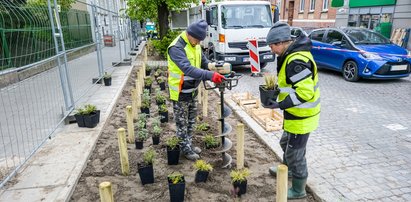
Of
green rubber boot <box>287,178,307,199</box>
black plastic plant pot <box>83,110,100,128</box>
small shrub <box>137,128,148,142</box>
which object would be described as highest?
black plastic plant pot <box>83,110,100,128</box>

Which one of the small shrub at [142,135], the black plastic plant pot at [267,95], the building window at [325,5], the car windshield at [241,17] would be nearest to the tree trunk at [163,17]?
the car windshield at [241,17]

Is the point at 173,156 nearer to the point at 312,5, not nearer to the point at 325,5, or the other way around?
the point at 325,5

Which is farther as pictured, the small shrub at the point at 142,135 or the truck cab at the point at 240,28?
the truck cab at the point at 240,28

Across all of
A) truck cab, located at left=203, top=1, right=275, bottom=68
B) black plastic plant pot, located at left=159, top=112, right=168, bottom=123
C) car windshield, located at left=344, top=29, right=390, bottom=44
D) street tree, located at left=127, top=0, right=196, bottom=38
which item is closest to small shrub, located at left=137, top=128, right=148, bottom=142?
black plastic plant pot, located at left=159, top=112, right=168, bottom=123

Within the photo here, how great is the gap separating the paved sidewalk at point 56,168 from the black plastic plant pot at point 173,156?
1.13m

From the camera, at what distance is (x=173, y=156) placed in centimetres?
393

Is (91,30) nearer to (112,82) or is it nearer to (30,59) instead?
(112,82)

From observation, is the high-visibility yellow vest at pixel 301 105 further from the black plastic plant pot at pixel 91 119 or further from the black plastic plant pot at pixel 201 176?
the black plastic plant pot at pixel 91 119

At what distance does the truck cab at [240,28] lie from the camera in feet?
32.6

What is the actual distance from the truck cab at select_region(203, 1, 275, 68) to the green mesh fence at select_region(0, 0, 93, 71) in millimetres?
4309

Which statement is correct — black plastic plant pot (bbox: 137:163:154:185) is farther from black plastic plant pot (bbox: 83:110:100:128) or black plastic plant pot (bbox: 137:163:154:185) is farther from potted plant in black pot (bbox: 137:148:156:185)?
black plastic plant pot (bbox: 83:110:100:128)

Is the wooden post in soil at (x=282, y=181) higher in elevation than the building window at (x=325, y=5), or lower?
lower

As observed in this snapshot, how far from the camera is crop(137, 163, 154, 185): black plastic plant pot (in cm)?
342

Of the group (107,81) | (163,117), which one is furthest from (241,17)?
(163,117)
